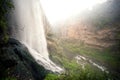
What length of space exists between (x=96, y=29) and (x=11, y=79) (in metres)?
50.6

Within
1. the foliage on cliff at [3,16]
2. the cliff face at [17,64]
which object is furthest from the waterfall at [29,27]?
the foliage on cliff at [3,16]

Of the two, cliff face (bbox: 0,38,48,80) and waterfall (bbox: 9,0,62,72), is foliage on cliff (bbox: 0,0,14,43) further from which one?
waterfall (bbox: 9,0,62,72)

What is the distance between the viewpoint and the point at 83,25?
6397cm

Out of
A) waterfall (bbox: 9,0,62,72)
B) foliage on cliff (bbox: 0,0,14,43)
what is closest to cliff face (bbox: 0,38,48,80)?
foliage on cliff (bbox: 0,0,14,43)

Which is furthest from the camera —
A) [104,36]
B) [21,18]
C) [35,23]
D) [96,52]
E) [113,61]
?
[104,36]

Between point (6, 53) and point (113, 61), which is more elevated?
point (6, 53)

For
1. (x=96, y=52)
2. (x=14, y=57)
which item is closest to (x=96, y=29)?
(x=96, y=52)

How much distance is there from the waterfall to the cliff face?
502 centimetres

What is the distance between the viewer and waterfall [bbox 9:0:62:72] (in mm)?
24125

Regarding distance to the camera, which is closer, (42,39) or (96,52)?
(42,39)

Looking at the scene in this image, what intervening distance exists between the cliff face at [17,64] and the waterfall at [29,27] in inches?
197

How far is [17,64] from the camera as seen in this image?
51.9 feet

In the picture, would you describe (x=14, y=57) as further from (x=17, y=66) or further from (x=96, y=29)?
(x=96, y=29)

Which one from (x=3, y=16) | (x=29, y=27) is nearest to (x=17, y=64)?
(x=3, y=16)
